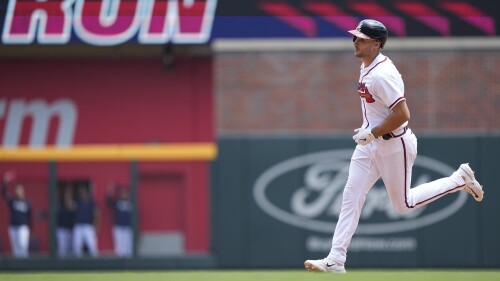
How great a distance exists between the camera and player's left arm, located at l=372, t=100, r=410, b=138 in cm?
793

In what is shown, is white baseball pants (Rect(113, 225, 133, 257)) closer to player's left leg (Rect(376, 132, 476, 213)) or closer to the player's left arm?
player's left leg (Rect(376, 132, 476, 213))

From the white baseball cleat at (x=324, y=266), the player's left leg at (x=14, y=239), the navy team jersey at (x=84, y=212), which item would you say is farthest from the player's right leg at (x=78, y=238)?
the white baseball cleat at (x=324, y=266)

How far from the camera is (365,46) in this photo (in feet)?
26.8

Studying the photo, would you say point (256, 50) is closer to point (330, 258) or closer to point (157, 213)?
point (157, 213)

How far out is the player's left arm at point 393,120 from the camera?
793cm

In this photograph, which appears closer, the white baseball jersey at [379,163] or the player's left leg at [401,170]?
the white baseball jersey at [379,163]

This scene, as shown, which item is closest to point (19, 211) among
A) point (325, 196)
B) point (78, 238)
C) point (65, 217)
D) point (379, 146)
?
point (65, 217)

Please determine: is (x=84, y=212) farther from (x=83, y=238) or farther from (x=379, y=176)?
(x=379, y=176)

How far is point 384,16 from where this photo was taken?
1531 cm

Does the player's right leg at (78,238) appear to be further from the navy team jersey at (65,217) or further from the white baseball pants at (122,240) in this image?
the white baseball pants at (122,240)

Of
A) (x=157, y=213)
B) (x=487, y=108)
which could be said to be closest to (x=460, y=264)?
(x=487, y=108)

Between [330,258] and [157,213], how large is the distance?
8464 millimetres

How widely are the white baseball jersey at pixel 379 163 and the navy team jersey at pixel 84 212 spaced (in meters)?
8.68

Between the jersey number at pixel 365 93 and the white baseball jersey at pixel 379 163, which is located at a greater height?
the jersey number at pixel 365 93
